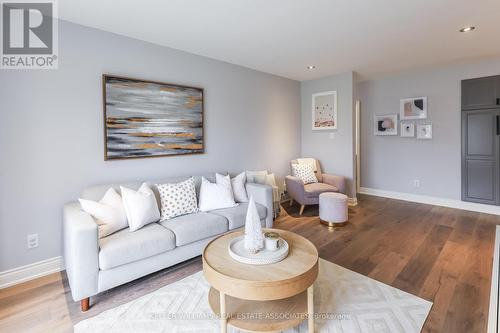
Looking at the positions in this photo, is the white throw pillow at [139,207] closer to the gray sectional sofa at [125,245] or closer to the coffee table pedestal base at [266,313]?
the gray sectional sofa at [125,245]

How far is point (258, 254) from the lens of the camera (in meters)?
1.75

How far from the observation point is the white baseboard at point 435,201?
4.05 meters

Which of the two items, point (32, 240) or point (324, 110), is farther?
point (324, 110)

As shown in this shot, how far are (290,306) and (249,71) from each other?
3.50m

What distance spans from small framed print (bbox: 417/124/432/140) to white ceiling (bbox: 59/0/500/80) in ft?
3.81

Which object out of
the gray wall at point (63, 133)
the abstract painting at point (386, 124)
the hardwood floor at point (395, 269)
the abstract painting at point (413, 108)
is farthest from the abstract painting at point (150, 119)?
the abstract painting at point (413, 108)

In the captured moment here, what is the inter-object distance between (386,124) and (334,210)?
2634 millimetres

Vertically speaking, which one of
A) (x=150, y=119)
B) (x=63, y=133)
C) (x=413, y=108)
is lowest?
(x=63, y=133)

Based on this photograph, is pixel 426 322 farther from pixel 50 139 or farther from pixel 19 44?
pixel 19 44

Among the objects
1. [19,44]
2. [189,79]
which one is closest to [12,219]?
[19,44]

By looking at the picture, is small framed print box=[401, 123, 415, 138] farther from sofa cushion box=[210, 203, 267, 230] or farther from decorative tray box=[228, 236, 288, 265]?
decorative tray box=[228, 236, 288, 265]

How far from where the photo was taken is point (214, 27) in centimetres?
264

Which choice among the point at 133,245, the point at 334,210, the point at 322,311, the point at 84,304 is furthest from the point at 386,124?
the point at 84,304

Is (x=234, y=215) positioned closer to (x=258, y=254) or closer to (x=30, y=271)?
(x=258, y=254)
